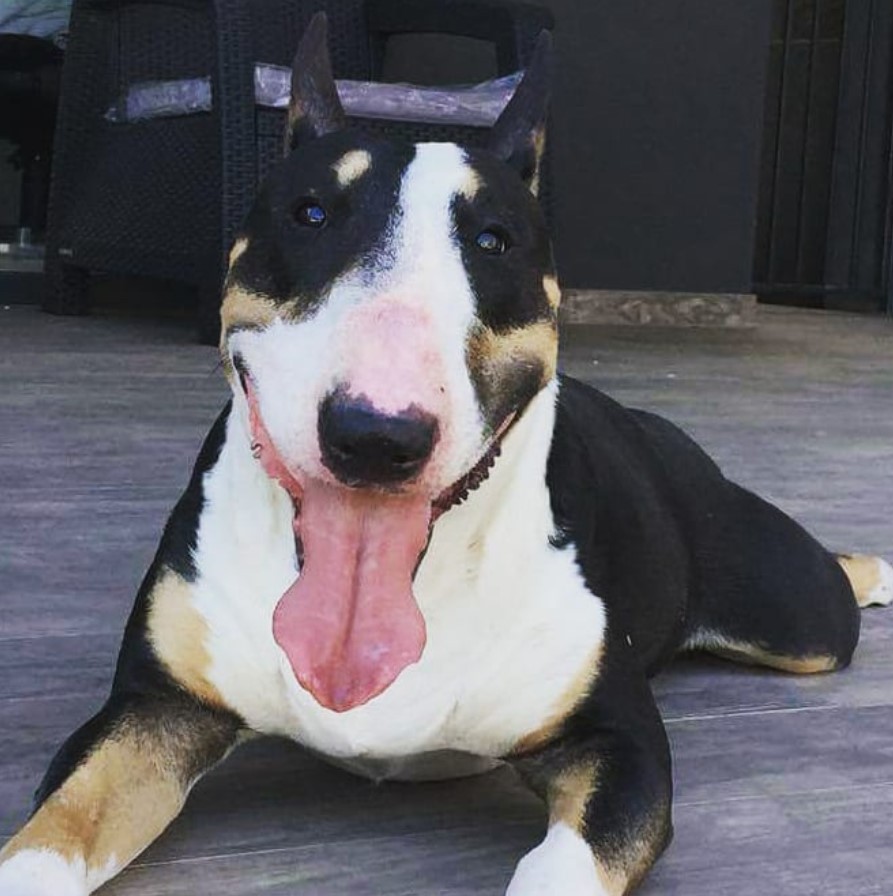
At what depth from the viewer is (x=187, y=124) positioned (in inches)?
181

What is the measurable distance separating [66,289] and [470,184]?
422 centimetres

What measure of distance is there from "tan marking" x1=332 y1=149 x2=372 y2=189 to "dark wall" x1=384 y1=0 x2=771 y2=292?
4.59 meters

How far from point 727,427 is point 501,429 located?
2522 millimetres

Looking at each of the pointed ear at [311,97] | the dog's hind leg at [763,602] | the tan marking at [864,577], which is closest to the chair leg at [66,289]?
the tan marking at [864,577]

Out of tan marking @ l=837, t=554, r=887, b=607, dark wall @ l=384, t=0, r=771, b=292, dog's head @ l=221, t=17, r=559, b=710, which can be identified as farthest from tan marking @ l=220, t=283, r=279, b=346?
dark wall @ l=384, t=0, r=771, b=292

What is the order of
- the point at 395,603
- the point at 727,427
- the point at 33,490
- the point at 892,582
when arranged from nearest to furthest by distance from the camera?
the point at 395,603 → the point at 892,582 → the point at 33,490 → the point at 727,427

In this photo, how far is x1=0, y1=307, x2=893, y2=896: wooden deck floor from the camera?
139 centimetres

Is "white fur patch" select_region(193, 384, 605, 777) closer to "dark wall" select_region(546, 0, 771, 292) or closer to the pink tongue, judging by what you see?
the pink tongue

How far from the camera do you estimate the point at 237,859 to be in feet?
4.53

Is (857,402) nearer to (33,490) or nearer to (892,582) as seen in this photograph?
(892,582)

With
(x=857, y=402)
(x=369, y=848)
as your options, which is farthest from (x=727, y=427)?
(x=369, y=848)

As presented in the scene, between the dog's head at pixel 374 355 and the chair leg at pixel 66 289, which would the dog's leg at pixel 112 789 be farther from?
the chair leg at pixel 66 289

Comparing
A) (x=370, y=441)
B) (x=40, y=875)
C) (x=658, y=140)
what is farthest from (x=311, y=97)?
(x=658, y=140)

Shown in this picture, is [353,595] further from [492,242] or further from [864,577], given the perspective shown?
[864,577]
